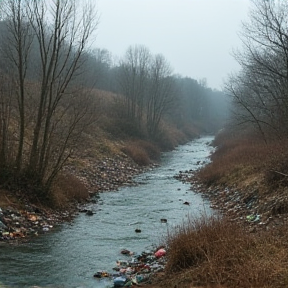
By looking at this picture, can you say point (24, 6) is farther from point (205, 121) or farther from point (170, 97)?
point (205, 121)

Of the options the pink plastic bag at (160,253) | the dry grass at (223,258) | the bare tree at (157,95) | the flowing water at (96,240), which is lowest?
the flowing water at (96,240)

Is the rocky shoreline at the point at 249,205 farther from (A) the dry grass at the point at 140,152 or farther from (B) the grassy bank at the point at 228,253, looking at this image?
(A) the dry grass at the point at 140,152

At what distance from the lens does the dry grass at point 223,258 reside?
6.07m

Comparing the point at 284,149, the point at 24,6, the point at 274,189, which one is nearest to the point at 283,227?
the point at 274,189

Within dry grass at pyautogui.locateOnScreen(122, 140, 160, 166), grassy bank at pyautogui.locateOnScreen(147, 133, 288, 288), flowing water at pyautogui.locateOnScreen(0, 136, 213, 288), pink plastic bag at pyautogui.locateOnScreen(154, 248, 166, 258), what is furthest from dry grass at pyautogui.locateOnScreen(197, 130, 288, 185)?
dry grass at pyautogui.locateOnScreen(122, 140, 160, 166)

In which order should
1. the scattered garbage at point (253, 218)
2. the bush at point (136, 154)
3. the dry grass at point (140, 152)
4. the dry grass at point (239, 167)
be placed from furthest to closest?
the dry grass at point (140, 152), the bush at point (136, 154), the dry grass at point (239, 167), the scattered garbage at point (253, 218)

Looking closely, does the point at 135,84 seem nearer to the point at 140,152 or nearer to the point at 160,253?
the point at 140,152

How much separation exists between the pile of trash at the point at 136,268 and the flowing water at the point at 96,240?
0.24 metres

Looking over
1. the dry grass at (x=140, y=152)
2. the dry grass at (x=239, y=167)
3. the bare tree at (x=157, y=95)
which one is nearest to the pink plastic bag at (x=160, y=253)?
the dry grass at (x=239, y=167)

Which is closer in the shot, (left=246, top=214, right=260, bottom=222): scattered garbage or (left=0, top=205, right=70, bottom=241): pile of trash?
(left=0, top=205, right=70, bottom=241): pile of trash

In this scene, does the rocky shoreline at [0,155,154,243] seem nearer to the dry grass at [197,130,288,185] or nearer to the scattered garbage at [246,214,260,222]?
the dry grass at [197,130,288,185]

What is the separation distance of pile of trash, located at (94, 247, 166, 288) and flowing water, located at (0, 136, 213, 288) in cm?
24

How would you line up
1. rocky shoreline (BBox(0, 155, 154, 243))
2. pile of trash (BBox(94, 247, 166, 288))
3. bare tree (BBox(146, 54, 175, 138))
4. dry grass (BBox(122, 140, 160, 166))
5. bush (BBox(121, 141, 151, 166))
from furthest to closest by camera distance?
bare tree (BBox(146, 54, 175, 138)), dry grass (BBox(122, 140, 160, 166)), bush (BBox(121, 141, 151, 166)), rocky shoreline (BBox(0, 155, 154, 243)), pile of trash (BBox(94, 247, 166, 288))

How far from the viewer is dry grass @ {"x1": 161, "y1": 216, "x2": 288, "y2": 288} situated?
6070mm
